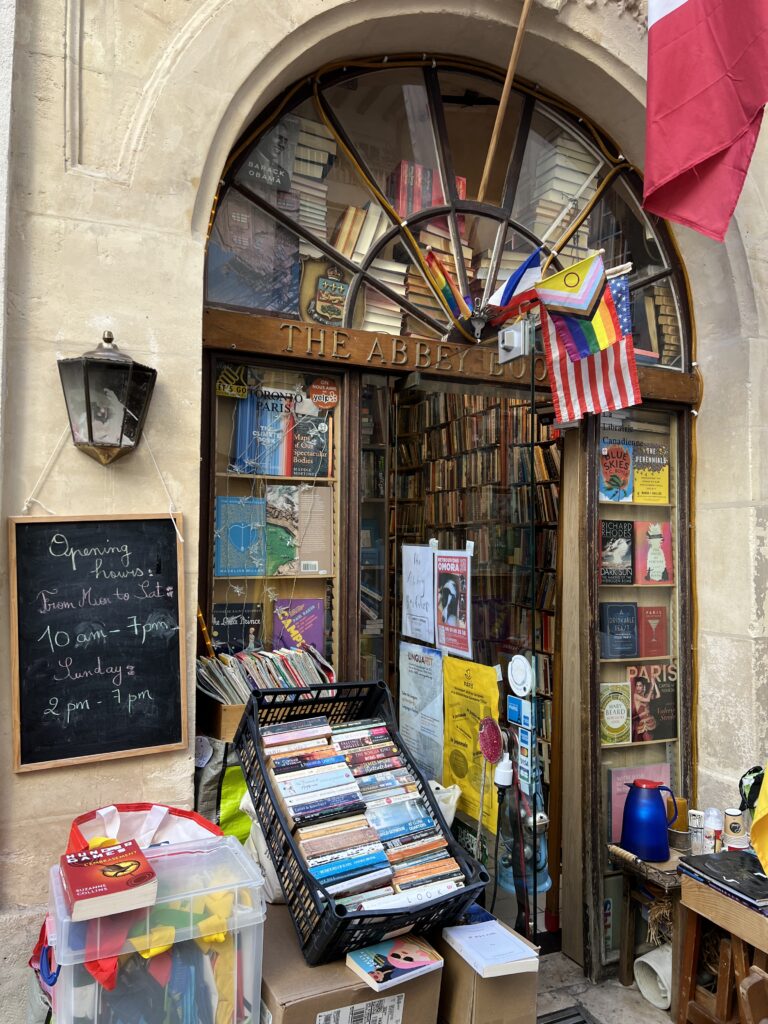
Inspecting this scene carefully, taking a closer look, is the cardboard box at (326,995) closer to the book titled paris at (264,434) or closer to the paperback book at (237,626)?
the paperback book at (237,626)

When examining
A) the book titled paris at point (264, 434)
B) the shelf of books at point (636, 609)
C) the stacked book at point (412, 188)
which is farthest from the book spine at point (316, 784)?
the stacked book at point (412, 188)

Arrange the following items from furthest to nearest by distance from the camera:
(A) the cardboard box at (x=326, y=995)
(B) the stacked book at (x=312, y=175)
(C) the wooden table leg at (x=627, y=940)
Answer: (C) the wooden table leg at (x=627, y=940), (B) the stacked book at (x=312, y=175), (A) the cardboard box at (x=326, y=995)

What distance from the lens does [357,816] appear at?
8.75ft

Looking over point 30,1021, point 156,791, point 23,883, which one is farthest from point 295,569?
point 30,1021

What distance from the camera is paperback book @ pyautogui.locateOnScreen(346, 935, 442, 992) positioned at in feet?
7.71

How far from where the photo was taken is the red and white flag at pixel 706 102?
3416 millimetres

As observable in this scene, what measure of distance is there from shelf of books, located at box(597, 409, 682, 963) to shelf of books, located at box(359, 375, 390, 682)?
4.18 feet

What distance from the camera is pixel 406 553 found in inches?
153

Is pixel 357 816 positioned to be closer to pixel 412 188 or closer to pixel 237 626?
pixel 237 626

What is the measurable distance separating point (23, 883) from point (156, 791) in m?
0.53

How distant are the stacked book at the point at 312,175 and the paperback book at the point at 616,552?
2.28 metres

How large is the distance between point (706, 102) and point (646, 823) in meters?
3.54

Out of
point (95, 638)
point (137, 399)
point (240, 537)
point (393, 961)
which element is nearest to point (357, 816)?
point (393, 961)

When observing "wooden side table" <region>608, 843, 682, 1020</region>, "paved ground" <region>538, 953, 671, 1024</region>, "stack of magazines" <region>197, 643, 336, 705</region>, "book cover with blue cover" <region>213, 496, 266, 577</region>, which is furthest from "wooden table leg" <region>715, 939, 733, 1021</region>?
"book cover with blue cover" <region>213, 496, 266, 577</region>
